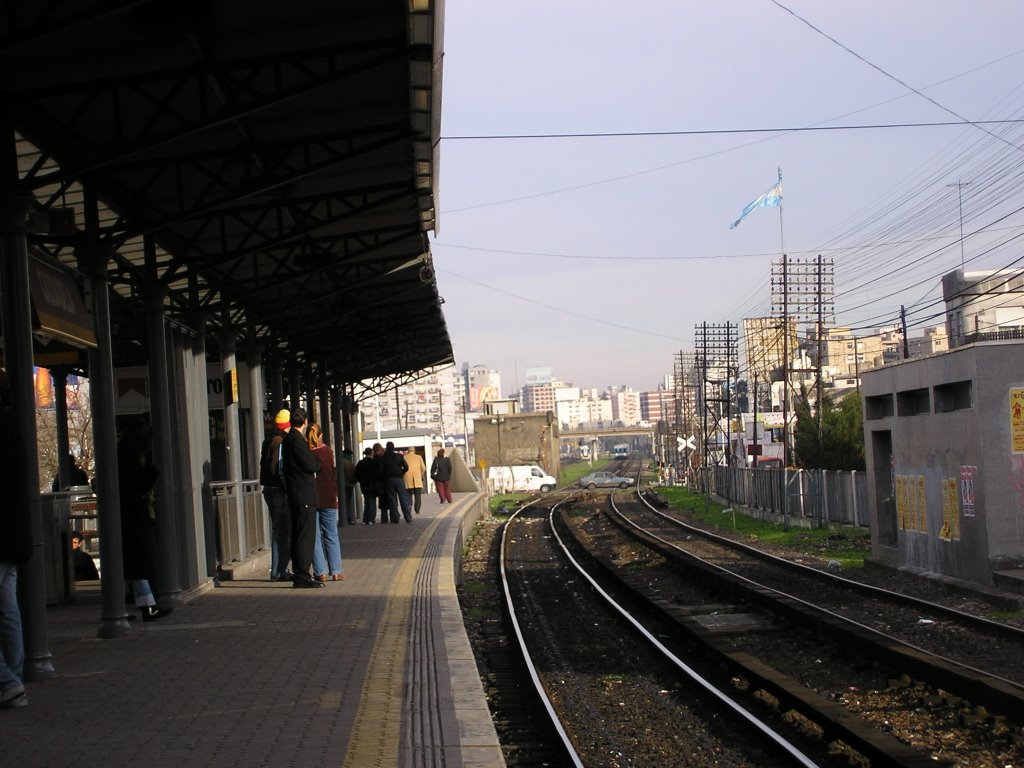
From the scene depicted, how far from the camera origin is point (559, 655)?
529 inches

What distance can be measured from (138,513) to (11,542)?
4401mm

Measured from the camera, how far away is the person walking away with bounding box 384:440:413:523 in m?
28.4

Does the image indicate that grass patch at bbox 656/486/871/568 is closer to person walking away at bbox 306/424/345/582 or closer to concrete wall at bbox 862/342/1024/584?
concrete wall at bbox 862/342/1024/584

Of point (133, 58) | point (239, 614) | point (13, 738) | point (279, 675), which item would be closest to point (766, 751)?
point (279, 675)

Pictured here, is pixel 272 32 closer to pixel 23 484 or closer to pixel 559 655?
pixel 23 484

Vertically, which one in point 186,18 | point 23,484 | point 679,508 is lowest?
point 679,508

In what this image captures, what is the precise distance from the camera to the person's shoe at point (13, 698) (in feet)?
24.6

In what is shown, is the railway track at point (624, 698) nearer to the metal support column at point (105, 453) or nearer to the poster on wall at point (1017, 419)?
the metal support column at point (105, 453)

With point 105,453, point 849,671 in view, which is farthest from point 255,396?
point 849,671

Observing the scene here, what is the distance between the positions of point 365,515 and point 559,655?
1787 centimetres

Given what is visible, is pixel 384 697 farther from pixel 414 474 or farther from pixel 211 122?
pixel 414 474

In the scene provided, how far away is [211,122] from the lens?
10.1 meters

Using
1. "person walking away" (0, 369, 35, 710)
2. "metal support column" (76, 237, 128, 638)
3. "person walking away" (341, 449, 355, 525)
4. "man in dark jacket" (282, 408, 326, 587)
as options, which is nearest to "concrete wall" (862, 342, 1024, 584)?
"man in dark jacket" (282, 408, 326, 587)

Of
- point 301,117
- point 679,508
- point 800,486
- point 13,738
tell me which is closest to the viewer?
point 13,738
